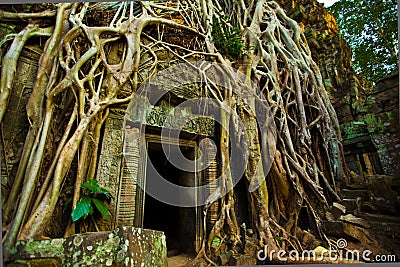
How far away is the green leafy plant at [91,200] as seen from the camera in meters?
2.04

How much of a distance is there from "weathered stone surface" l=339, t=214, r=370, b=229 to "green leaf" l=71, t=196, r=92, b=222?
112 inches

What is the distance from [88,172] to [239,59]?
105 inches

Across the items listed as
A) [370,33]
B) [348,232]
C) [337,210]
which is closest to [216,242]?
[348,232]

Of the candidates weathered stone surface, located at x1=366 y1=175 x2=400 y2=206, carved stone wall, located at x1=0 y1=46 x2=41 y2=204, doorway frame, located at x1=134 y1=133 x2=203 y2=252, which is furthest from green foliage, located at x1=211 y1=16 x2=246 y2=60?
weathered stone surface, located at x1=366 y1=175 x2=400 y2=206

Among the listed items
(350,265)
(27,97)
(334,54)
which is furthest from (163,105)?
(334,54)

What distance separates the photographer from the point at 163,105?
Result: 3.08 metres

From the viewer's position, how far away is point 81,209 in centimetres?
204

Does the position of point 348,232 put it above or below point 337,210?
below

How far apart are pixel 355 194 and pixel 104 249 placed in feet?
10.6

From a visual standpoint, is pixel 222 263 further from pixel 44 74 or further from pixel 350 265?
pixel 44 74

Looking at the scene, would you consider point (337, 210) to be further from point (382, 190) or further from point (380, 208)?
point (382, 190)

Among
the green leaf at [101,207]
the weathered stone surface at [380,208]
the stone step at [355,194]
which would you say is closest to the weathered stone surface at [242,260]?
the green leaf at [101,207]

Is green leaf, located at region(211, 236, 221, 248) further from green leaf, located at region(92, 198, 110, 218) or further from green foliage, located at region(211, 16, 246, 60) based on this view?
green foliage, located at region(211, 16, 246, 60)

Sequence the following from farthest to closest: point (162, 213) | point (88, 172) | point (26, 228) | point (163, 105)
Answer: point (162, 213) → point (163, 105) → point (88, 172) → point (26, 228)
